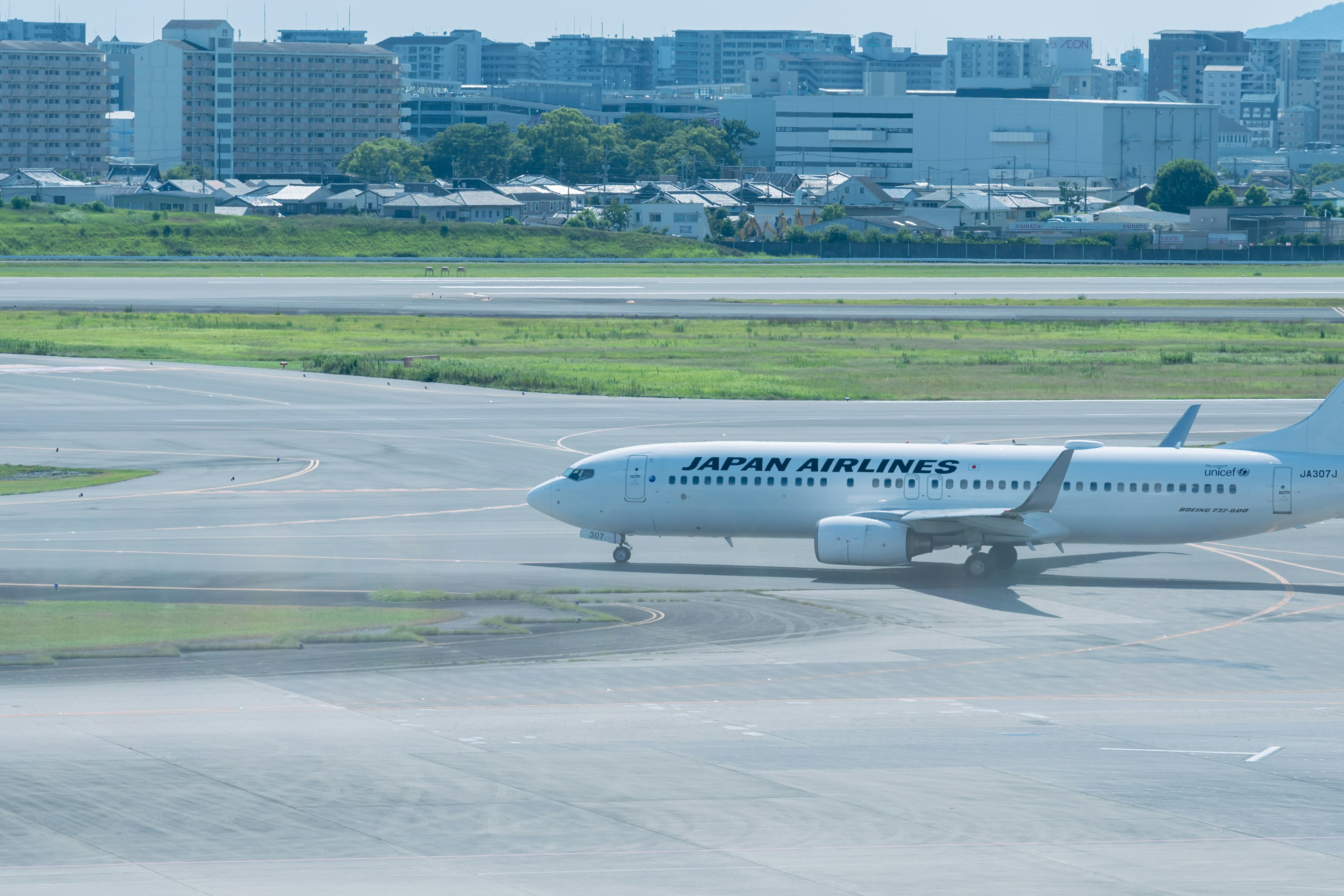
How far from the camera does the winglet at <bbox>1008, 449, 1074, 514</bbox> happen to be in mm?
46594

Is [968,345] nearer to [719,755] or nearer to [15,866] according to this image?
[719,755]

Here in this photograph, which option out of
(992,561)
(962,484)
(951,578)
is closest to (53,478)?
(951,578)

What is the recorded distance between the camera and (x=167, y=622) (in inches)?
1610

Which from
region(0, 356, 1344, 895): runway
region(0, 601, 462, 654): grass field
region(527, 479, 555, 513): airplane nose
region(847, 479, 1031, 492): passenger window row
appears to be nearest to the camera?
region(0, 356, 1344, 895): runway

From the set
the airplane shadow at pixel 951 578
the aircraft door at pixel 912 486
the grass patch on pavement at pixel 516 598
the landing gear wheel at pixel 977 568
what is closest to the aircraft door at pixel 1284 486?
the airplane shadow at pixel 951 578

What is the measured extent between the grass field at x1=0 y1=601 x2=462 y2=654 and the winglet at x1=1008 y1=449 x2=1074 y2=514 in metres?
17.2

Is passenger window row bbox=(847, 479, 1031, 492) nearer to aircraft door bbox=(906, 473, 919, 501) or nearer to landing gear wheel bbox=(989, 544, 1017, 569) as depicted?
aircraft door bbox=(906, 473, 919, 501)

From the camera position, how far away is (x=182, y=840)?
24.6 metres

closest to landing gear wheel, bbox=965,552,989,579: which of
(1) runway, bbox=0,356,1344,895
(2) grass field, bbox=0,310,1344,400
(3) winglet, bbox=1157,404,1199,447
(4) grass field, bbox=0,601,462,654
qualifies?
(1) runway, bbox=0,356,1344,895

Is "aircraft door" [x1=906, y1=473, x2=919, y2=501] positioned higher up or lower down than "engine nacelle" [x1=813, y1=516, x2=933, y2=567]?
higher up

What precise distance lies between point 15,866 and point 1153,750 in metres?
20.1

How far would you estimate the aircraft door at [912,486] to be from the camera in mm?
49188

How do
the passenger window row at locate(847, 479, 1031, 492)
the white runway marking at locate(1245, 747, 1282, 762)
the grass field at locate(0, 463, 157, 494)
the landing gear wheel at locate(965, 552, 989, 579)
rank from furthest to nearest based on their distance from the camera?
the grass field at locate(0, 463, 157, 494) < the passenger window row at locate(847, 479, 1031, 492) < the landing gear wheel at locate(965, 552, 989, 579) < the white runway marking at locate(1245, 747, 1282, 762)

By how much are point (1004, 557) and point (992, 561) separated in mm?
385
